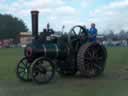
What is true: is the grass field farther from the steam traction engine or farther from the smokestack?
the smokestack

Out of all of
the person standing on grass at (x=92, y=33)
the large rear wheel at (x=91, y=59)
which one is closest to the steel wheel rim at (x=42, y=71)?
the large rear wheel at (x=91, y=59)

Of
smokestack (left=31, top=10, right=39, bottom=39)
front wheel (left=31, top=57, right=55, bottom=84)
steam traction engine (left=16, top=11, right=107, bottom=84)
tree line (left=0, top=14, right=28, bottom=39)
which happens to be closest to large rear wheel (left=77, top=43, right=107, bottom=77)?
steam traction engine (left=16, top=11, right=107, bottom=84)

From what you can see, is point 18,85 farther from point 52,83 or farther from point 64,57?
point 64,57

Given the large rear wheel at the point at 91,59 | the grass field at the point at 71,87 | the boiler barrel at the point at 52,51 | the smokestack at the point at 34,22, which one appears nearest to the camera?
the grass field at the point at 71,87

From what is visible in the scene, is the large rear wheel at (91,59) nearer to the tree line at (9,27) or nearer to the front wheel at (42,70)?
the front wheel at (42,70)

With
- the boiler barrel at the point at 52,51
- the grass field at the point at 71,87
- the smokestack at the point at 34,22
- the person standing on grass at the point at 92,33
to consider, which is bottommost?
the grass field at the point at 71,87

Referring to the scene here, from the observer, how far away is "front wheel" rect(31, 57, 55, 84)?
1182cm

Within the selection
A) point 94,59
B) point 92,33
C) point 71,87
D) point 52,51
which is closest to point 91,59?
point 94,59

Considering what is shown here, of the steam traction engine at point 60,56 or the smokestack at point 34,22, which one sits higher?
the smokestack at point 34,22

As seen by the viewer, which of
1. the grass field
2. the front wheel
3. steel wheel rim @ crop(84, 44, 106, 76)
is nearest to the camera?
the grass field

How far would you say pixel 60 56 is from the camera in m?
13.0

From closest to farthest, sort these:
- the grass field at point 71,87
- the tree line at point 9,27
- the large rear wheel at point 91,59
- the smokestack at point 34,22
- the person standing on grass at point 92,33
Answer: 1. the grass field at point 71,87
2. the smokestack at point 34,22
3. the large rear wheel at point 91,59
4. the person standing on grass at point 92,33
5. the tree line at point 9,27

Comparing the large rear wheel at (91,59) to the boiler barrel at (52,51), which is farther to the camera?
the large rear wheel at (91,59)

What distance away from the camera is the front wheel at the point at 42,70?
1182 cm
